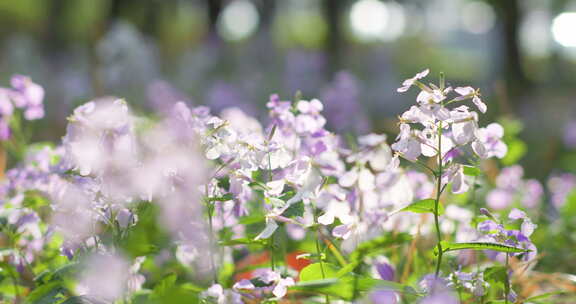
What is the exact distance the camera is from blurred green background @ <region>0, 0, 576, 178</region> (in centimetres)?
474

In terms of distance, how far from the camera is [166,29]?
55.9 ft

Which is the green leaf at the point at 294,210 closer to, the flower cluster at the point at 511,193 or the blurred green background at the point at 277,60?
the blurred green background at the point at 277,60

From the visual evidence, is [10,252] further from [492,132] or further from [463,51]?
[463,51]

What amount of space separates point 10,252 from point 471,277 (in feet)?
2.91

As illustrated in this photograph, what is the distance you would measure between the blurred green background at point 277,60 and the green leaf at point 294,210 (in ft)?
1.88

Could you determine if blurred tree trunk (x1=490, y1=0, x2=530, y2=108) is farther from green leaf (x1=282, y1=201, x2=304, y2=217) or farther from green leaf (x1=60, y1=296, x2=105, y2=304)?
green leaf (x1=60, y1=296, x2=105, y2=304)

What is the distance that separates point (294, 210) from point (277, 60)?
12038 mm

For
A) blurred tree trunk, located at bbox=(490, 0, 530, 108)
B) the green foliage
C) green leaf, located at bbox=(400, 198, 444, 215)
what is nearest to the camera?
the green foliage

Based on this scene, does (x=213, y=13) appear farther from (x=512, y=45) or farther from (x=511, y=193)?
(x=511, y=193)

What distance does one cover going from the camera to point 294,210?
105 cm

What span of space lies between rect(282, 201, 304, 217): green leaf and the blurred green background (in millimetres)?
574

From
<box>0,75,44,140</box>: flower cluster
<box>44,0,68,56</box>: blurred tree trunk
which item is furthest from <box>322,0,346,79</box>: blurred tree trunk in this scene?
<box>0,75,44,140</box>: flower cluster

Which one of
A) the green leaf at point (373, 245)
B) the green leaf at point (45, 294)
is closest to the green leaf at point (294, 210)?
the green leaf at point (373, 245)

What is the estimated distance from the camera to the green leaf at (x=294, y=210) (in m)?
1.04
